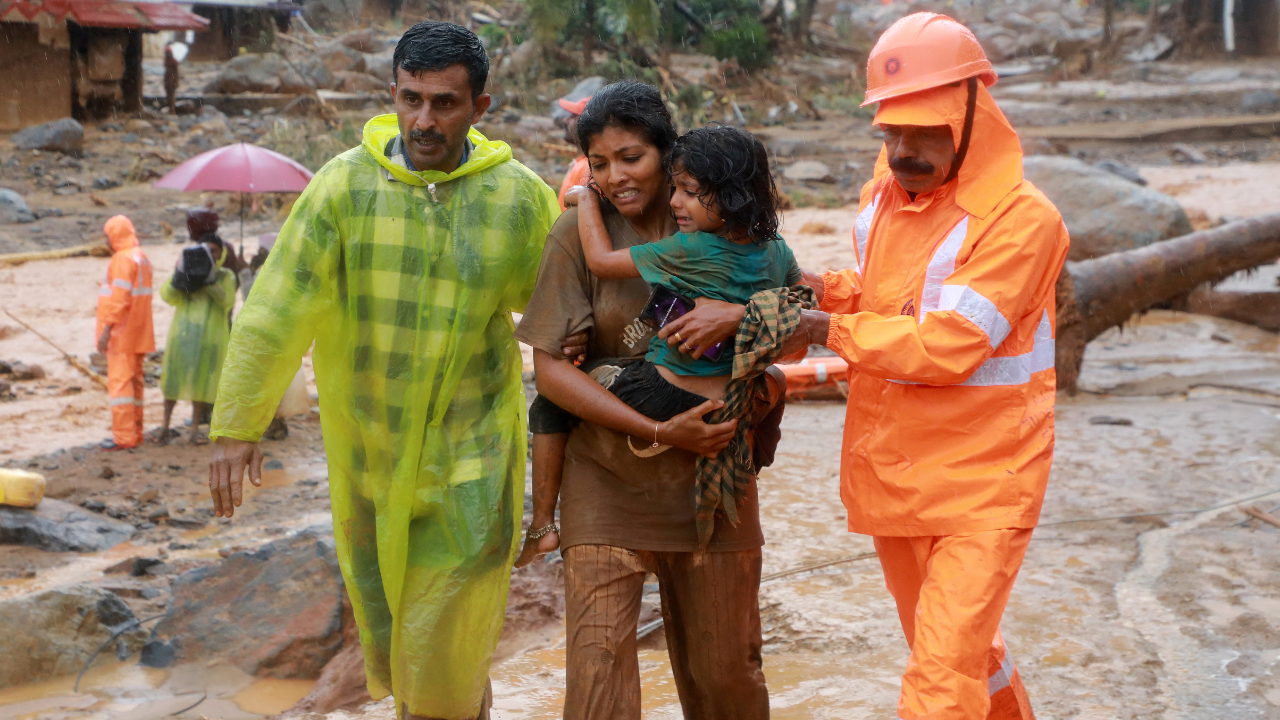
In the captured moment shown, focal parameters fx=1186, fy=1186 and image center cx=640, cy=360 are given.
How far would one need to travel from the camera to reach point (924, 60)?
8.44 feet

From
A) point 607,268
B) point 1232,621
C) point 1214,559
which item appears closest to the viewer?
point 607,268

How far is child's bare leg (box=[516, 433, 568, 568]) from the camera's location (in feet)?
8.92

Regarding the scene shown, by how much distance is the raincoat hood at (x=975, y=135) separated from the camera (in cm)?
257

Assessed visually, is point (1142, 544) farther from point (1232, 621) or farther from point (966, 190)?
point (966, 190)

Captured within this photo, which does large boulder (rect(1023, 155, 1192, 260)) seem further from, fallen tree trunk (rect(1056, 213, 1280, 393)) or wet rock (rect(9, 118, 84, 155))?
wet rock (rect(9, 118, 84, 155))

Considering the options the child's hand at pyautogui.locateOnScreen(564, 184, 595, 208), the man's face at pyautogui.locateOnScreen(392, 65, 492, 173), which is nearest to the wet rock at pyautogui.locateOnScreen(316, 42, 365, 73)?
the man's face at pyautogui.locateOnScreen(392, 65, 492, 173)

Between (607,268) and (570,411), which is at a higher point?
(607,268)

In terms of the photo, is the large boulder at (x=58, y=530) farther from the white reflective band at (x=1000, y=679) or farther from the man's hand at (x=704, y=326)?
the white reflective band at (x=1000, y=679)

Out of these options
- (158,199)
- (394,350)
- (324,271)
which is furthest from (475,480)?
(158,199)

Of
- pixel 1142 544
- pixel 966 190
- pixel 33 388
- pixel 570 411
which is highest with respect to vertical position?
pixel 966 190

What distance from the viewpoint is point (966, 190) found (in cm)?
260

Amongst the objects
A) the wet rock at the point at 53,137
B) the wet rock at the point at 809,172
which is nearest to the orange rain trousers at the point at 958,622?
the wet rock at the point at 809,172

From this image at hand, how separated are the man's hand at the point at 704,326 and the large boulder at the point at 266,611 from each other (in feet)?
7.99

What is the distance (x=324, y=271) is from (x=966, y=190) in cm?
150
